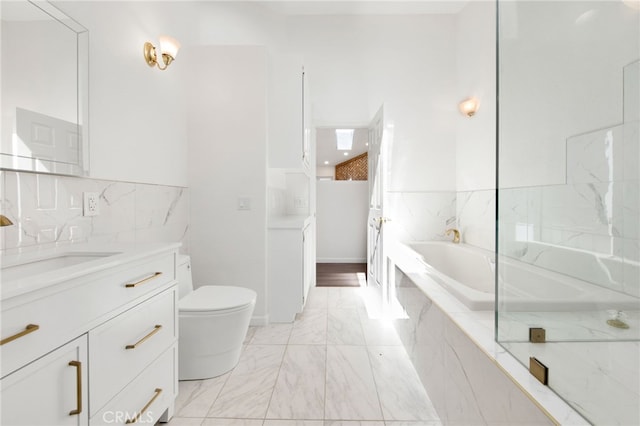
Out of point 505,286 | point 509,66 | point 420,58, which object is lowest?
point 505,286

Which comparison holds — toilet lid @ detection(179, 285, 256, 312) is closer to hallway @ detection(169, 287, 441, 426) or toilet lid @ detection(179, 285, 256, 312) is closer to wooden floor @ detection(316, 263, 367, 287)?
hallway @ detection(169, 287, 441, 426)

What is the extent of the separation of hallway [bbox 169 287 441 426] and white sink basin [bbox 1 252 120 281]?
89cm

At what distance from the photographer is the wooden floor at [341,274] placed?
3.74 metres

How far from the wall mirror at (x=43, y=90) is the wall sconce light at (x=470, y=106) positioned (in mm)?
3102

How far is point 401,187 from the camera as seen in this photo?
327 cm

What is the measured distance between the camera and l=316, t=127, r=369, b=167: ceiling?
6.12 metres

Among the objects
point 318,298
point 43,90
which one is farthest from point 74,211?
point 318,298

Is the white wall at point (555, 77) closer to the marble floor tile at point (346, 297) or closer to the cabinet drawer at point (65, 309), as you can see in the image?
the cabinet drawer at point (65, 309)

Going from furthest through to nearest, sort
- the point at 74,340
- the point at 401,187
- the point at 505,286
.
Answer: the point at 401,187
the point at 505,286
the point at 74,340

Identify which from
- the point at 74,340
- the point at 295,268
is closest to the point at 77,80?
the point at 74,340

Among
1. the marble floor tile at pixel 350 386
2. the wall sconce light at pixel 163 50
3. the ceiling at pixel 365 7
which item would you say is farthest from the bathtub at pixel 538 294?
the ceiling at pixel 365 7

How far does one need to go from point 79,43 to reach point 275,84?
1448 mm

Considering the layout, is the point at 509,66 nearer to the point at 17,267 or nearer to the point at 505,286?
the point at 505,286

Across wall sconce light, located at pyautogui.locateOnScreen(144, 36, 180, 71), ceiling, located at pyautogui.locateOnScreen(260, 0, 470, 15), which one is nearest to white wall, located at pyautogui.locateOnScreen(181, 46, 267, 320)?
wall sconce light, located at pyautogui.locateOnScreen(144, 36, 180, 71)
